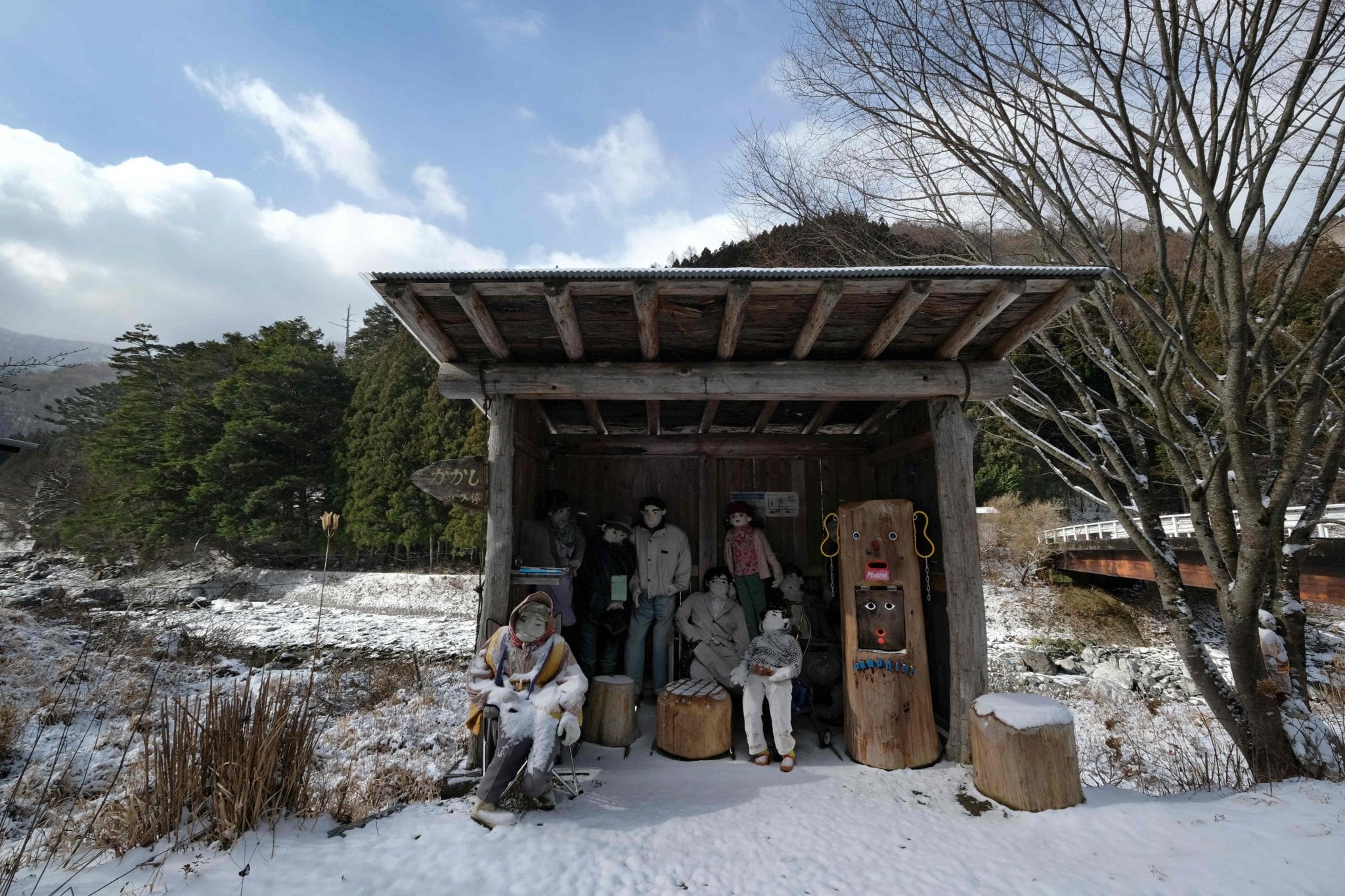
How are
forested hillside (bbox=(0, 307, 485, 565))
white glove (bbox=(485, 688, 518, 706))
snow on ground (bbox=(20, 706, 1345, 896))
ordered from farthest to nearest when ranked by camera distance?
forested hillside (bbox=(0, 307, 485, 565)) → white glove (bbox=(485, 688, 518, 706)) → snow on ground (bbox=(20, 706, 1345, 896))

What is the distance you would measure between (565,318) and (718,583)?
2.85 m

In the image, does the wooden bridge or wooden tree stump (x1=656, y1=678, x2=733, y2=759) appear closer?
wooden tree stump (x1=656, y1=678, x2=733, y2=759)

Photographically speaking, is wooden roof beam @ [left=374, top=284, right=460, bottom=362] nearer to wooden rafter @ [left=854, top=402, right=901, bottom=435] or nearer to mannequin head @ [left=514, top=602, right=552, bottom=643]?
mannequin head @ [left=514, top=602, right=552, bottom=643]

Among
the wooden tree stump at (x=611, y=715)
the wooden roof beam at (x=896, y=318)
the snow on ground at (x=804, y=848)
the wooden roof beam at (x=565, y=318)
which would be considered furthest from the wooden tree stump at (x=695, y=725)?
the wooden roof beam at (x=896, y=318)

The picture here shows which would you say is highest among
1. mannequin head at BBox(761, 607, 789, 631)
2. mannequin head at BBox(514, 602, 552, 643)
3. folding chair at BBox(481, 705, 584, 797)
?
mannequin head at BBox(514, 602, 552, 643)

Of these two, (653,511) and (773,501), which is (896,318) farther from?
(773,501)

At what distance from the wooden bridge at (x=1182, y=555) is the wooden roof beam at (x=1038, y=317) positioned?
5.94 meters

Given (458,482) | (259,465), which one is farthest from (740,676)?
(259,465)

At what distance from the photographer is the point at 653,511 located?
588cm

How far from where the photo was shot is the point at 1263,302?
788 centimetres

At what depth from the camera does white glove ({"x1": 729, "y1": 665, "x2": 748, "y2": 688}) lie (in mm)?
4797

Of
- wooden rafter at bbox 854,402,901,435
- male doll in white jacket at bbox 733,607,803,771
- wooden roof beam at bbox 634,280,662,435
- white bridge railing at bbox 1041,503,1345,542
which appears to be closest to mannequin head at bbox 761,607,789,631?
male doll in white jacket at bbox 733,607,803,771

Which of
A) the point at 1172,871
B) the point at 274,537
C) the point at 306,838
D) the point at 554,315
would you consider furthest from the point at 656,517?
the point at 274,537

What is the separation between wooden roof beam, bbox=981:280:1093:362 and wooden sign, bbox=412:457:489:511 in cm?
405
